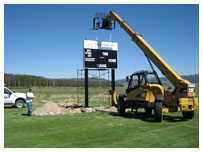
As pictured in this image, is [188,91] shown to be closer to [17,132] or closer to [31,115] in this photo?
[17,132]

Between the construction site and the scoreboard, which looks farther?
the scoreboard

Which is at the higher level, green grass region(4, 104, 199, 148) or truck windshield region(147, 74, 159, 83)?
truck windshield region(147, 74, 159, 83)

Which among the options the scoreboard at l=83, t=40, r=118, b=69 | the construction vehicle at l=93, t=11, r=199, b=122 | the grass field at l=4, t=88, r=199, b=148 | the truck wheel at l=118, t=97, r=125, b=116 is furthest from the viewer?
the scoreboard at l=83, t=40, r=118, b=69

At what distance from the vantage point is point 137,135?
27.7 feet

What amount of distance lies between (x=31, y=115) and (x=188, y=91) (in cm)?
928

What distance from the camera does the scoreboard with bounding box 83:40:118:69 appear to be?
18.0 m

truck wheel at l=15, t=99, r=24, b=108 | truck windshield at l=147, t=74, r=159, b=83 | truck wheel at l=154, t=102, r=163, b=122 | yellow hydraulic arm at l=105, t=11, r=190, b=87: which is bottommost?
truck wheel at l=15, t=99, r=24, b=108

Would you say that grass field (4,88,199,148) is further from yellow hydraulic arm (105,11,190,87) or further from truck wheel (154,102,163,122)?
yellow hydraulic arm (105,11,190,87)

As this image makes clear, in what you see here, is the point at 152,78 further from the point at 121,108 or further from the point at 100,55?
the point at 100,55

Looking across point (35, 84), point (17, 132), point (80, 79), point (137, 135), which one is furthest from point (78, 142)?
point (35, 84)

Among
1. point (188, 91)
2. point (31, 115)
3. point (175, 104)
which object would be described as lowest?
point (31, 115)

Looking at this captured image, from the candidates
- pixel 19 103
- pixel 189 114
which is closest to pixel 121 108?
pixel 189 114

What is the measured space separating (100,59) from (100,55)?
1.11 feet

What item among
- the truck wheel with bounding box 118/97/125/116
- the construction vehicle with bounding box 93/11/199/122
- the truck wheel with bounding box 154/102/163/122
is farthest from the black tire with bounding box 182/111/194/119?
the truck wheel with bounding box 118/97/125/116
